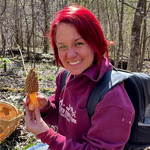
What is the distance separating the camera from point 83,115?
4.19ft

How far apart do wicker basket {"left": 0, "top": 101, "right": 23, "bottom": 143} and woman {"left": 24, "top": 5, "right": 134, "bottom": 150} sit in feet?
2.91

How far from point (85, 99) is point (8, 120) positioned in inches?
54.9

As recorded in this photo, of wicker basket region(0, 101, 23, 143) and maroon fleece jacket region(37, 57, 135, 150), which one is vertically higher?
maroon fleece jacket region(37, 57, 135, 150)

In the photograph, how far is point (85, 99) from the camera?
1.27 metres

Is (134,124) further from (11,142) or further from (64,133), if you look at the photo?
(11,142)

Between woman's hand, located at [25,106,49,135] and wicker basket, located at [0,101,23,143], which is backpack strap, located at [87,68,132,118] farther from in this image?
wicker basket, located at [0,101,23,143]

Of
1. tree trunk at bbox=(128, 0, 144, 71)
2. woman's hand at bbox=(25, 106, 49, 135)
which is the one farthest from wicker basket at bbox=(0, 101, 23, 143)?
tree trunk at bbox=(128, 0, 144, 71)

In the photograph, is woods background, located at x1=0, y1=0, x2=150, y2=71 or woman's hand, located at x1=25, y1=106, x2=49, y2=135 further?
woods background, located at x1=0, y1=0, x2=150, y2=71

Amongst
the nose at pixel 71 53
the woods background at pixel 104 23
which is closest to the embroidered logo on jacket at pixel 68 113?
the nose at pixel 71 53

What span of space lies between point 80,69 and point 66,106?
406mm

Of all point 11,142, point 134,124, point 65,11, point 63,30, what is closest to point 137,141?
point 134,124

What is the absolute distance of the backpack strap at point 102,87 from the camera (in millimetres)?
1142

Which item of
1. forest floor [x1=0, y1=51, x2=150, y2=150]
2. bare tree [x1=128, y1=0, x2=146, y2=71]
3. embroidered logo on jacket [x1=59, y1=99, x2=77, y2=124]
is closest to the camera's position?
embroidered logo on jacket [x1=59, y1=99, x2=77, y2=124]

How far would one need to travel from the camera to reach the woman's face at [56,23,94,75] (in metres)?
1.28
